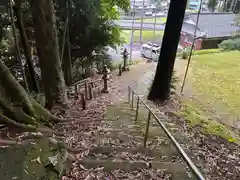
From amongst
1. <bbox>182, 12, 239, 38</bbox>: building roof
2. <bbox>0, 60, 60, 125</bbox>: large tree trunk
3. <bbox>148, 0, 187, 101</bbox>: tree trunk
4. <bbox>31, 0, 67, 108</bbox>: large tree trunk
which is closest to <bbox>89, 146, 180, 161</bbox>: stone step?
<bbox>0, 60, 60, 125</bbox>: large tree trunk

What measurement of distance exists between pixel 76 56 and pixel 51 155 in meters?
9.13

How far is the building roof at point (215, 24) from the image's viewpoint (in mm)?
21805

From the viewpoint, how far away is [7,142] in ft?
8.63

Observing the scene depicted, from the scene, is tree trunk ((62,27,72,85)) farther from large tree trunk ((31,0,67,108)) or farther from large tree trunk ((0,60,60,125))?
large tree trunk ((0,60,60,125))

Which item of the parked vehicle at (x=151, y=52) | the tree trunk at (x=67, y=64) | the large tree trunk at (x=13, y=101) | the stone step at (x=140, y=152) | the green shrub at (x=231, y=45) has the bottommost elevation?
the parked vehicle at (x=151, y=52)

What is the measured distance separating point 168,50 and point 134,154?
4.39 meters

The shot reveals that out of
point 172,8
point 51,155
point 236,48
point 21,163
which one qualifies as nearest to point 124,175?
point 51,155

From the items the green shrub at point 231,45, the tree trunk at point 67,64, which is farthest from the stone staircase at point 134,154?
the green shrub at point 231,45

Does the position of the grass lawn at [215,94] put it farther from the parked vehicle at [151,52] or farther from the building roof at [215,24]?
the building roof at [215,24]

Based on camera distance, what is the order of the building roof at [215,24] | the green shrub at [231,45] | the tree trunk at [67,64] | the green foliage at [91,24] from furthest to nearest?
→ the building roof at [215,24], the green shrub at [231,45], the tree trunk at [67,64], the green foliage at [91,24]

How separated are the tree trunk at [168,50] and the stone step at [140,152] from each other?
4057mm

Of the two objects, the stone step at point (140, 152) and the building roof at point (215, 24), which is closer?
the stone step at point (140, 152)

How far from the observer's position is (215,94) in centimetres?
1072

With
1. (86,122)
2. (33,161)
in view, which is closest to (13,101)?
(33,161)
